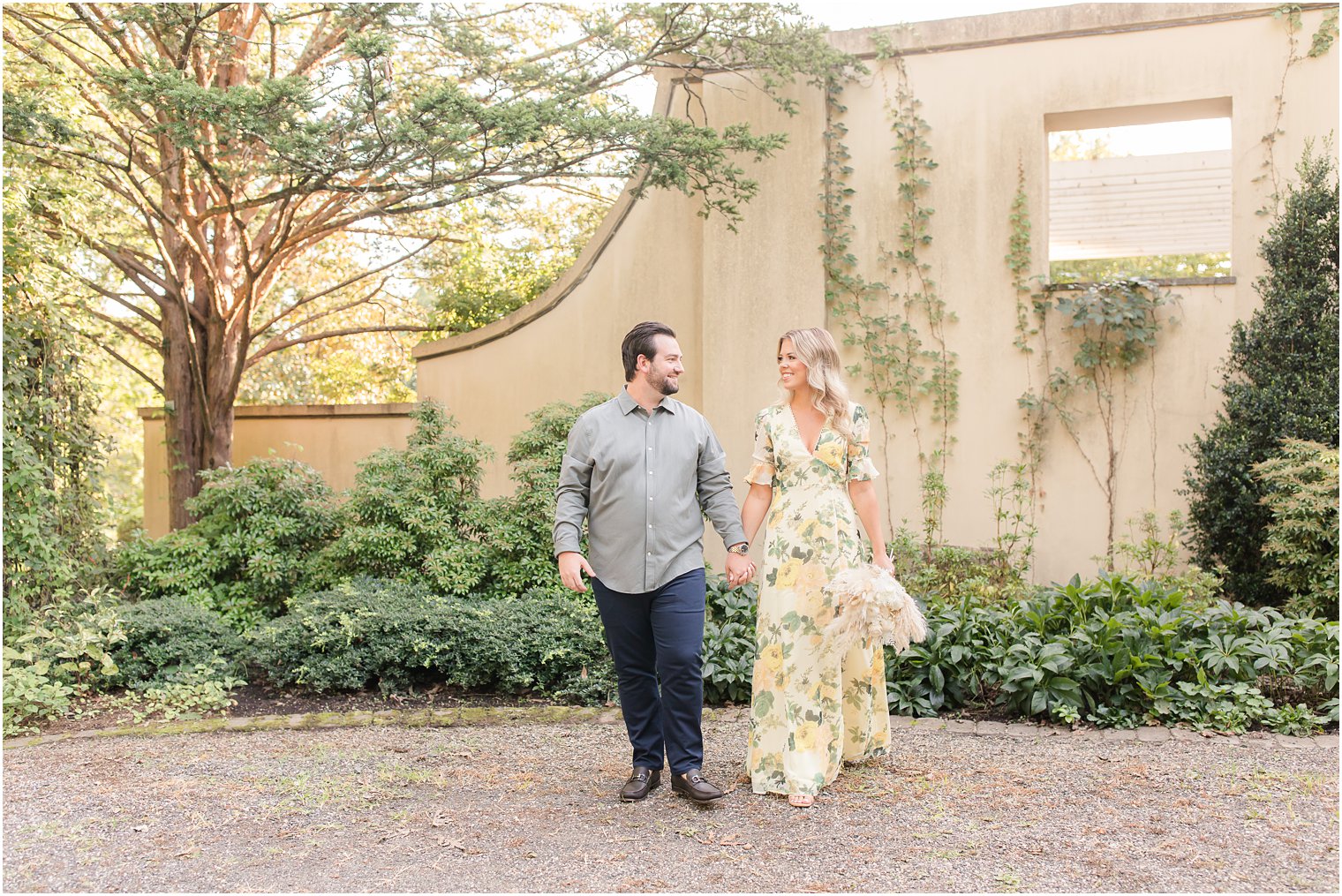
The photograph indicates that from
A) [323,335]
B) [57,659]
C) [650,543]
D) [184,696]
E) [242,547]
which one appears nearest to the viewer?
[650,543]

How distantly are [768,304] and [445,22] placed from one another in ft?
9.87

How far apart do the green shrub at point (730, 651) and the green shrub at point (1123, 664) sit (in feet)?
2.34

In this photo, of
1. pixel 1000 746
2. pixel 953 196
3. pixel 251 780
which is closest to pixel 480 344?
pixel 953 196

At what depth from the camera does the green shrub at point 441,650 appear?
5074 mm

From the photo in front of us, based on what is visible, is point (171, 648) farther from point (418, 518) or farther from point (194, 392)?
point (194, 392)

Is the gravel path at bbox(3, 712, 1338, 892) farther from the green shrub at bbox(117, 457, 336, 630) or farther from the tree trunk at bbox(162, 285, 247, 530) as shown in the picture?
the tree trunk at bbox(162, 285, 247, 530)

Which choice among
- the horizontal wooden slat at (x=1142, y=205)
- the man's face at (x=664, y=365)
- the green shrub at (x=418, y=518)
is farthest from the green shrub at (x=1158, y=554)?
the green shrub at (x=418, y=518)

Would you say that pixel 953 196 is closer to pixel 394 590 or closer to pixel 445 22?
pixel 445 22

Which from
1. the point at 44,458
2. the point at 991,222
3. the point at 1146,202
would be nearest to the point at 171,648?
the point at 44,458

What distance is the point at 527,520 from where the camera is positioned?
5.93 metres

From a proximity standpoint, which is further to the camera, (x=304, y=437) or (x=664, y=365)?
(x=304, y=437)

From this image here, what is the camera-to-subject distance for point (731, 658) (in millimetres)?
5031

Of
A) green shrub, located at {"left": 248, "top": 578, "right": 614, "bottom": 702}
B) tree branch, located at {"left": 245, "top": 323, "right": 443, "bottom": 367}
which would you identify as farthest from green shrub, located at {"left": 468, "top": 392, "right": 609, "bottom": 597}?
tree branch, located at {"left": 245, "top": 323, "right": 443, "bottom": 367}

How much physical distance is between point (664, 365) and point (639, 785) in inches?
60.3
